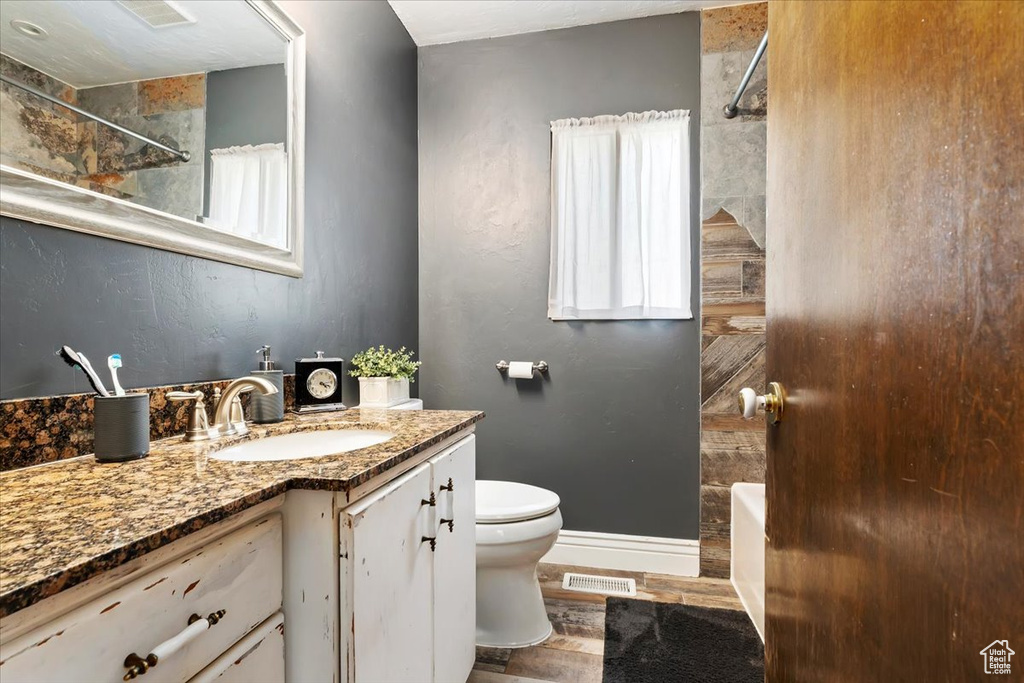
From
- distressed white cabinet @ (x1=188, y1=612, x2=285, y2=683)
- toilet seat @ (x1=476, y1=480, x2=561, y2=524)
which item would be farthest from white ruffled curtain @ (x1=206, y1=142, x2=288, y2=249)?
toilet seat @ (x1=476, y1=480, x2=561, y2=524)

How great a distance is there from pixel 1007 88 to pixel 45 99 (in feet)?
4.48

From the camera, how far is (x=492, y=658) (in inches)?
66.1

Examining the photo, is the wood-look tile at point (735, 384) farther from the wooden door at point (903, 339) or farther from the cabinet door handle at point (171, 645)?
the cabinet door handle at point (171, 645)

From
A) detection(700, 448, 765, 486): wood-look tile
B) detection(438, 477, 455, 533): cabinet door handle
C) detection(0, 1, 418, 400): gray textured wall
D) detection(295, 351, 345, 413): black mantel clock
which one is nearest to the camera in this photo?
detection(0, 1, 418, 400): gray textured wall

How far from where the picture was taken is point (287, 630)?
782 millimetres

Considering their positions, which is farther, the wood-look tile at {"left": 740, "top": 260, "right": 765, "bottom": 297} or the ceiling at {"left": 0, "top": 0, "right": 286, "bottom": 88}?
the wood-look tile at {"left": 740, "top": 260, "right": 765, "bottom": 297}

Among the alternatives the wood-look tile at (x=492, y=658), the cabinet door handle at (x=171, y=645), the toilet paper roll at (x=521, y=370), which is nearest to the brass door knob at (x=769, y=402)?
the cabinet door handle at (x=171, y=645)

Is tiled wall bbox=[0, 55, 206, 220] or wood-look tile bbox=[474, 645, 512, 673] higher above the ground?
tiled wall bbox=[0, 55, 206, 220]

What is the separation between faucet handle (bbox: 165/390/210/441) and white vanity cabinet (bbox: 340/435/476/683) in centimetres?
48

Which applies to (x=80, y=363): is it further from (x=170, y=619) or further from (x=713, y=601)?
(x=713, y=601)

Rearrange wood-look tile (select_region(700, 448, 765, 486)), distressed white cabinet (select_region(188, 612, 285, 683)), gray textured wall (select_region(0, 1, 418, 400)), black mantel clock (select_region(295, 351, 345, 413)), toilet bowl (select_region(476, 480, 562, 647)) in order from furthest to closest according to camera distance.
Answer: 1. wood-look tile (select_region(700, 448, 765, 486))
2. toilet bowl (select_region(476, 480, 562, 647))
3. black mantel clock (select_region(295, 351, 345, 413))
4. gray textured wall (select_region(0, 1, 418, 400))
5. distressed white cabinet (select_region(188, 612, 285, 683))

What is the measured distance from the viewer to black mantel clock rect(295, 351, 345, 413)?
154 cm

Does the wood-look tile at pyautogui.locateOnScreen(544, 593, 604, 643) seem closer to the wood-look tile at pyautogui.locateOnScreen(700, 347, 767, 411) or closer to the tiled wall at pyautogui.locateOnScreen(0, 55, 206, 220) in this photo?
the wood-look tile at pyautogui.locateOnScreen(700, 347, 767, 411)

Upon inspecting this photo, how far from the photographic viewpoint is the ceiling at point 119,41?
0.90m
